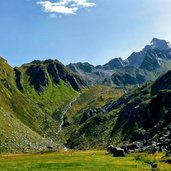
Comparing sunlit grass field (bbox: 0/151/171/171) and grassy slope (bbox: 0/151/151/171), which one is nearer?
sunlit grass field (bbox: 0/151/171/171)

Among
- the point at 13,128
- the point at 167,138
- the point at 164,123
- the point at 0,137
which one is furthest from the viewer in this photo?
the point at 13,128

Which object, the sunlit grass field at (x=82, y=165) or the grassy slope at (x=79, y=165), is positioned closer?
A: the sunlit grass field at (x=82, y=165)

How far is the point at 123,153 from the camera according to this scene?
328 ft

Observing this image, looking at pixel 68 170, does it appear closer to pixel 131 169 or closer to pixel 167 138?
pixel 131 169

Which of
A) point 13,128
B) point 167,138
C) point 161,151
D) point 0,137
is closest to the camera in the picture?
point 161,151

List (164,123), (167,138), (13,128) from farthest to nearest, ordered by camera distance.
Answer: (13,128) < (164,123) < (167,138)

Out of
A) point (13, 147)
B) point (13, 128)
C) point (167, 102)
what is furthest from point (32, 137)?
point (167, 102)

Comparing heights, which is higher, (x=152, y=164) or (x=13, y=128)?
(x=13, y=128)

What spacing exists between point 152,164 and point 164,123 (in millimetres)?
81905

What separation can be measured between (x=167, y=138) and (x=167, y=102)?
9618 cm

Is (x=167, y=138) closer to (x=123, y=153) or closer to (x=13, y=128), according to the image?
(x=123, y=153)

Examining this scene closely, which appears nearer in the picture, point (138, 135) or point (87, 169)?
point (87, 169)

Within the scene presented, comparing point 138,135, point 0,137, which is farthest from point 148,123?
point 0,137

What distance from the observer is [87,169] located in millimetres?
63062
